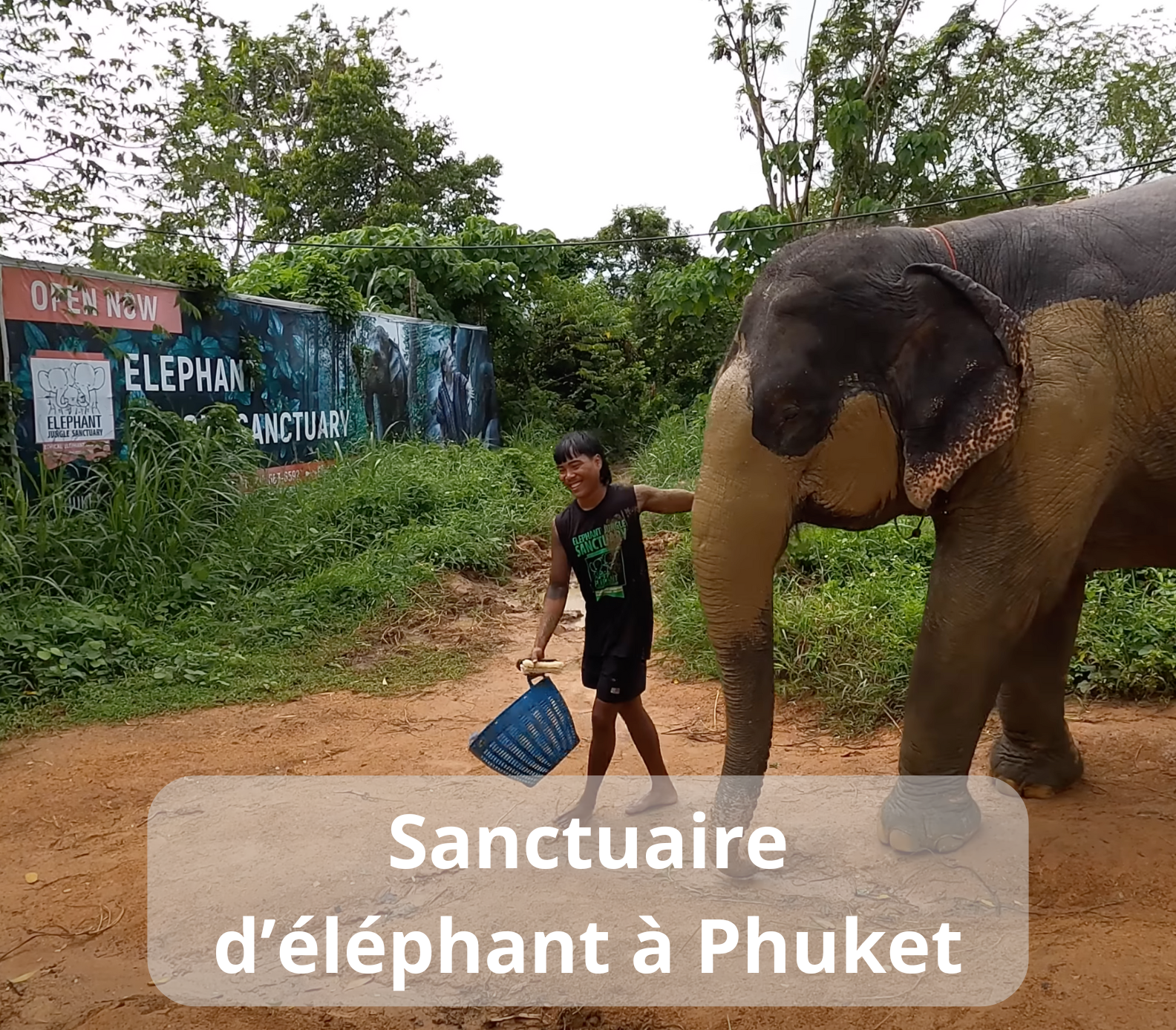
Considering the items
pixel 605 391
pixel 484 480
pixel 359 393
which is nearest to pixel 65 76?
pixel 484 480

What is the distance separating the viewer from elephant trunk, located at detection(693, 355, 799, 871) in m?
2.86

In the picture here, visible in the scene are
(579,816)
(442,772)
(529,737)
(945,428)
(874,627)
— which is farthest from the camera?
(874,627)

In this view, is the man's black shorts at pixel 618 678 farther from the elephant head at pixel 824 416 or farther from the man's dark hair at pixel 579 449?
the man's dark hair at pixel 579 449

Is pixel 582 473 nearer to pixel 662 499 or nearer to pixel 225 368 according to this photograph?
pixel 662 499

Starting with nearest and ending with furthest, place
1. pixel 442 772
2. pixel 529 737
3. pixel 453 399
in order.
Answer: pixel 529 737
pixel 442 772
pixel 453 399

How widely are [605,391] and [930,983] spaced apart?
14768 millimetres

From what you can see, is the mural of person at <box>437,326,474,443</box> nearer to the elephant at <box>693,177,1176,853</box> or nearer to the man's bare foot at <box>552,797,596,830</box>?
the man's bare foot at <box>552,797,596,830</box>

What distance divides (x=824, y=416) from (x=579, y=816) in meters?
1.68

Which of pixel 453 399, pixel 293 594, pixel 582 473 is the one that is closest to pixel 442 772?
pixel 582 473

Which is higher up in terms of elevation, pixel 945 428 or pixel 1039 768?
pixel 945 428

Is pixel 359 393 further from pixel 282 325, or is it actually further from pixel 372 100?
pixel 372 100

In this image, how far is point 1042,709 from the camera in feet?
11.9

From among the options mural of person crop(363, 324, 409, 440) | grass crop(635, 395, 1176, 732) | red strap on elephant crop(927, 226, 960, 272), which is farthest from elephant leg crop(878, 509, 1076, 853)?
mural of person crop(363, 324, 409, 440)

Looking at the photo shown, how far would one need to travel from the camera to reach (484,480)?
10.3 metres
